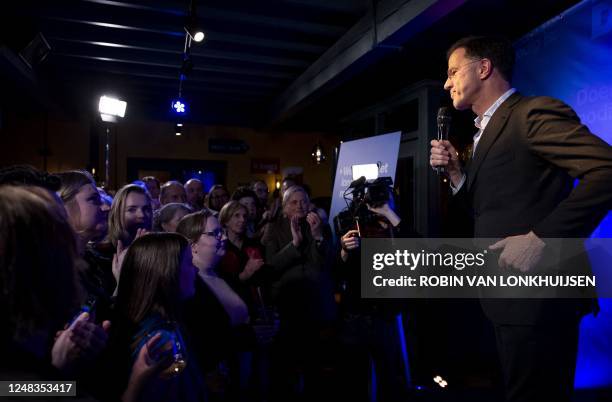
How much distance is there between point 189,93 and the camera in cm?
725

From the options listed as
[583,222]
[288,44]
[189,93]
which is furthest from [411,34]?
[189,93]

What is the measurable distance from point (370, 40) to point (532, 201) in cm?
290

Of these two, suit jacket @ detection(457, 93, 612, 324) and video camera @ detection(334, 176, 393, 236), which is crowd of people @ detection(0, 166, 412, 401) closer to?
video camera @ detection(334, 176, 393, 236)

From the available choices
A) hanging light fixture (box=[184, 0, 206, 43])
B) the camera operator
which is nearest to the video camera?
the camera operator

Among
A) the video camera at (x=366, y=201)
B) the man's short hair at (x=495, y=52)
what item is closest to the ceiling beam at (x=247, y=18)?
the video camera at (x=366, y=201)

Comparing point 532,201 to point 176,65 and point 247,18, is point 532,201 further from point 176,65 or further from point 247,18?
point 176,65

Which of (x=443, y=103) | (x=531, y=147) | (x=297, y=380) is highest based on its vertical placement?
(x=443, y=103)

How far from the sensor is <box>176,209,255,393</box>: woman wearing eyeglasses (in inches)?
86.0

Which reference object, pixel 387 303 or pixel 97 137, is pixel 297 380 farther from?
pixel 97 137

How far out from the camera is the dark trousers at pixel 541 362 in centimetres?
133

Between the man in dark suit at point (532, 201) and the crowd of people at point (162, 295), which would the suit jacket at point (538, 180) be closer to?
the man in dark suit at point (532, 201)

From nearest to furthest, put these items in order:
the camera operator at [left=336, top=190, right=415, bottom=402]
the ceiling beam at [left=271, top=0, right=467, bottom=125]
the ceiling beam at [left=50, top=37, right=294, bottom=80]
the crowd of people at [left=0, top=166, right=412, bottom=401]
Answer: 1. the crowd of people at [left=0, top=166, right=412, bottom=401]
2. the camera operator at [left=336, top=190, right=415, bottom=402]
3. the ceiling beam at [left=271, top=0, right=467, bottom=125]
4. the ceiling beam at [left=50, top=37, right=294, bottom=80]

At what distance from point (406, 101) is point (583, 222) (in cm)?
443

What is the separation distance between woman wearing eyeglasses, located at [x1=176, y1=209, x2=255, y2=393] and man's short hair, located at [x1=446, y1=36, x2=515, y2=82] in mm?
1683
